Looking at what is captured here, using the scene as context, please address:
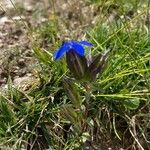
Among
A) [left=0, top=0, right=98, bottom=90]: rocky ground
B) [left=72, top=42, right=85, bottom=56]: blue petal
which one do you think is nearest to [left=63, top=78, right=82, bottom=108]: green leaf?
[left=72, top=42, right=85, bottom=56]: blue petal

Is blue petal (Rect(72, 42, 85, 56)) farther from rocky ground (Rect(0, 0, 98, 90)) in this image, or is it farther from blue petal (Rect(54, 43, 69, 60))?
rocky ground (Rect(0, 0, 98, 90))

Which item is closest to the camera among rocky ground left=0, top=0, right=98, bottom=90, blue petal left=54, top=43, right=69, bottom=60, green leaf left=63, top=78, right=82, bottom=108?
blue petal left=54, top=43, right=69, bottom=60

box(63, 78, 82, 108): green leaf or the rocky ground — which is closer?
box(63, 78, 82, 108): green leaf

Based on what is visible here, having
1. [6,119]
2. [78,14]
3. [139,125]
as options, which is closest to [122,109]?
[139,125]

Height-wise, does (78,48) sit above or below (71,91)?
above

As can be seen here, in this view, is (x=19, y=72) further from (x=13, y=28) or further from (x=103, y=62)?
(x=103, y=62)

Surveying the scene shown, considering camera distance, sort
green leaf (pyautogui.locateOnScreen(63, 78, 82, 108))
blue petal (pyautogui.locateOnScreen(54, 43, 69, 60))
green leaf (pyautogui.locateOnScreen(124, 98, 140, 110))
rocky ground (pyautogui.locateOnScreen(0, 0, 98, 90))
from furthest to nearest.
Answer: rocky ground (pyautogui.locateOnScreen(0, 0, 98, 90))
green leaf (pyautogui.locateOnScreen(124, 98, 140, 110))
green leaf (pyautogui.locateOnScreen(63, 78, 82, 108))
blue petal (pyautogui.locateOnScreen(54, 43, 69, 60))

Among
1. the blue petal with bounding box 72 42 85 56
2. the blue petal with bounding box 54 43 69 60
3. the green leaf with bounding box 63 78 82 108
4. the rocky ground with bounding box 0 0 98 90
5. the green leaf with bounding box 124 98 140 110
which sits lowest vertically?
the green leaf with bounding box 124 98 140 110

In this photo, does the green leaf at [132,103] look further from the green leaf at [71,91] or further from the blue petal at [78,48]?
the blue petal at [78,48]

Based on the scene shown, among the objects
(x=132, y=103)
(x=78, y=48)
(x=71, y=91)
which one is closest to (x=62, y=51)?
(x=78, y=48)

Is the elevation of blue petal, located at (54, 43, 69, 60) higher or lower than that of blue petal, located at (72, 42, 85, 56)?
higher

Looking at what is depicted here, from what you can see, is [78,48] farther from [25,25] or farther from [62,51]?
[25,25]
